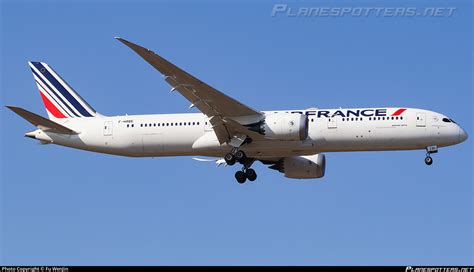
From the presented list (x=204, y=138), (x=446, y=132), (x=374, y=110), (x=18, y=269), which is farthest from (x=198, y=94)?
(x=18, y=269)

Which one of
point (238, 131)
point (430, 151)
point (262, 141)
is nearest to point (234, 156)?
point (238, 131)

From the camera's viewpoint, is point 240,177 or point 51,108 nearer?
point 240,177

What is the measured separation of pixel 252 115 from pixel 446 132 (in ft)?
32.5

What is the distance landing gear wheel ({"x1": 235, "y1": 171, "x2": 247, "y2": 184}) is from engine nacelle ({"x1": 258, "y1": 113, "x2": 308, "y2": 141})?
3925 millimetres

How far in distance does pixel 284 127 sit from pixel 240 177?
17.1 feet

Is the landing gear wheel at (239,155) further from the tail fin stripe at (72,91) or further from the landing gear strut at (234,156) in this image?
the tail fin stripe at (72,91)

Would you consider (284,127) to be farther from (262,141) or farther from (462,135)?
(462,135)

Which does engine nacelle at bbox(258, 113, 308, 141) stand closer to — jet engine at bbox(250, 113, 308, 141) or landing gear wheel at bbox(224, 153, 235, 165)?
jet engine at bbox(250, 113, 308, 141)

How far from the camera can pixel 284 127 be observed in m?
51.2

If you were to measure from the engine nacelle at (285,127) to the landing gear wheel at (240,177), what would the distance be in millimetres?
3925

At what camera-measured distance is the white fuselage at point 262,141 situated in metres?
51.3

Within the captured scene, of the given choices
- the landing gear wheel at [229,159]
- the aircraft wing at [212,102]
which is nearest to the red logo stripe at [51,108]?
the aircraft wing at [212,102]

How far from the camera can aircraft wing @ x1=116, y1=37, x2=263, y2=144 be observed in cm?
4941

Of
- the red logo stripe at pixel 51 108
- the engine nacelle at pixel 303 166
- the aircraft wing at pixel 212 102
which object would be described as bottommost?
the engine nacelle at pixel 303 166
